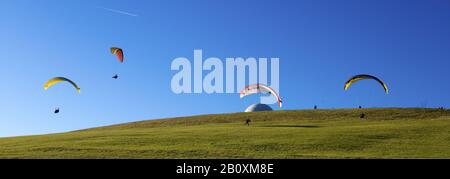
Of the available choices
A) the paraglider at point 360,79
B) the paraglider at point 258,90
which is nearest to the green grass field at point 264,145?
the paraglider at point 360,79

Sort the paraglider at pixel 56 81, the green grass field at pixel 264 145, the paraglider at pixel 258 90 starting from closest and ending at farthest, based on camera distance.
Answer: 1. the green grass field at pixel 264 145
2. the paraglider at pixel 56 81
3. the paraglider at pixel 258 90

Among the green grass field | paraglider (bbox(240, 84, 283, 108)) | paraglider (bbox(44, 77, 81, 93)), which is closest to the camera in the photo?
the green grass field

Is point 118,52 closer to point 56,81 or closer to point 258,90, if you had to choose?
point 56,81

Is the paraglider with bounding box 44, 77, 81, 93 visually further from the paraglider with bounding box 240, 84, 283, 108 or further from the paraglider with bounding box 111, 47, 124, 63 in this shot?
the paraglider with bounding box 240, 84, 283, 108

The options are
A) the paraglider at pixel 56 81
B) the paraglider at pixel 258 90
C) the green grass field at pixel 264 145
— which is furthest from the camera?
the paraglider at pixel 258 90

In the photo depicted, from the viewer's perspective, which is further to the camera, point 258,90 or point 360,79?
point 258,90

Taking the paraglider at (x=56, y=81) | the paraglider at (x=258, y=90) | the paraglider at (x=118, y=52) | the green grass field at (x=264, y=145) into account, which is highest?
the paraglider at (x=258, y=90)

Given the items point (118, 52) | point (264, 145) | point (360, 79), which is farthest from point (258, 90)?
point (264, 145)

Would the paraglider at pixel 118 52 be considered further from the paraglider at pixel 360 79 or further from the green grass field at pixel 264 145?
the paraglider at pixel 360 79

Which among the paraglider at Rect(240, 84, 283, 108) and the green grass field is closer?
the green grass field

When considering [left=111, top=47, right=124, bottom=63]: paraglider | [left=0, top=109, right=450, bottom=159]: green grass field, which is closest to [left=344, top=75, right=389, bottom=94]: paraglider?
[left=0, top=109, right=450, bottom=159]: green grass field
